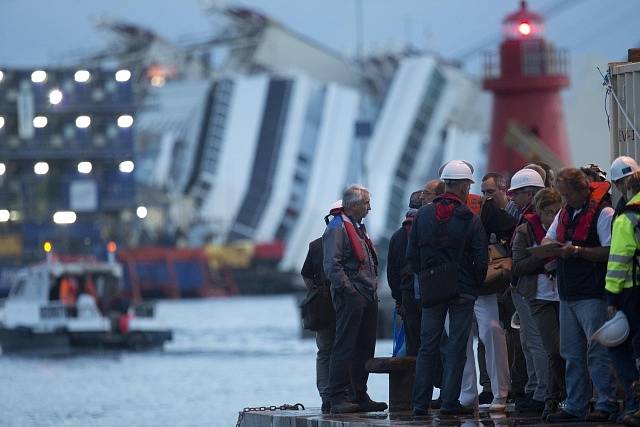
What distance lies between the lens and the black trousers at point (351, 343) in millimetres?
12188

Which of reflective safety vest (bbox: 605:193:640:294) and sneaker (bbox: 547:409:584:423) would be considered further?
sneaker (bbox: 547:409:584:423)

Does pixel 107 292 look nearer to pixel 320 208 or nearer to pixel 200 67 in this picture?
pixel 320 208

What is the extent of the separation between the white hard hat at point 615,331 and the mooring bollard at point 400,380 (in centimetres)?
256

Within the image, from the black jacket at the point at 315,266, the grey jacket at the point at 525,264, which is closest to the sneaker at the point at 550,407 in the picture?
the grey jacket at the point at 525,264

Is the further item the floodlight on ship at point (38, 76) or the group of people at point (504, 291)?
the floodlight on ship at point (38, 76)

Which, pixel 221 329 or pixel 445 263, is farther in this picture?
pixel 221 329

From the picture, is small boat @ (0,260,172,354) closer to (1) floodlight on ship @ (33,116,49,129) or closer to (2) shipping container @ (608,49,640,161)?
(1) floodlight on ship @ (33,116,49,129)

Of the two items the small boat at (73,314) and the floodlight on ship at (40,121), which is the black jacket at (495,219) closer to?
the small boat at (73,314)

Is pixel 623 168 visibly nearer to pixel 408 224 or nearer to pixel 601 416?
pixel 601 416

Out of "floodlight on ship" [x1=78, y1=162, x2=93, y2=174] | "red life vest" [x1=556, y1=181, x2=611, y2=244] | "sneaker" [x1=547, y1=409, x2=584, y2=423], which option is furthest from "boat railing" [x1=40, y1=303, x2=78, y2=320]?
"red life vest" [x1=556, y1=181, x2=611, y2=244]

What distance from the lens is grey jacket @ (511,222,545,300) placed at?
10.8m

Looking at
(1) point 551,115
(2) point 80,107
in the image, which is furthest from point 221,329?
(1) point 551,115

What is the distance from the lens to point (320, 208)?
310 feet

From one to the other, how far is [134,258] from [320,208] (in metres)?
10.1
